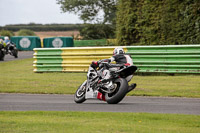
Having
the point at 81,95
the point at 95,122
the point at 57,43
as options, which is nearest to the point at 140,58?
the point at 81,95

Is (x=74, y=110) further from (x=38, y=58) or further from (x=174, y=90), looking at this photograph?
(x=38, y=58)

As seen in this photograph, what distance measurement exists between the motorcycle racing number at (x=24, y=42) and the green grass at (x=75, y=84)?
22.6 metres

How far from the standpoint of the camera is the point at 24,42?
40781 millimetres

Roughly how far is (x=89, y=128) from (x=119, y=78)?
3.26 metres

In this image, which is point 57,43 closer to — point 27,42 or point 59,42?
point 59,42

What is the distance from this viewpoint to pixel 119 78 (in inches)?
395

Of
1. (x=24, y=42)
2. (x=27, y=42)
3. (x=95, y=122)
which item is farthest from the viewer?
(x=24, y=42)

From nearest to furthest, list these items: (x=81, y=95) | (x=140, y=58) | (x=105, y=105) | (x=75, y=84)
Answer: (x=105, y=105) < (x=81, y=95) < (x=75, y=84) < (x=140, y=58)

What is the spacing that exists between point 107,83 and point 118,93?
483 mm

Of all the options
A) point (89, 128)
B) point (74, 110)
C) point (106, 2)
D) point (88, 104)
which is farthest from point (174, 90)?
point (106, 2)

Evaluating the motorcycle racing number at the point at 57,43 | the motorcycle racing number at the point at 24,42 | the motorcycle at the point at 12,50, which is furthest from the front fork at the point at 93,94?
the motorcycle racing number at the point at 24,42

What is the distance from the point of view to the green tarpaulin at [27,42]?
39781mm

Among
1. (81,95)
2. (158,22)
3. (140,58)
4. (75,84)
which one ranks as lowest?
(75,84)

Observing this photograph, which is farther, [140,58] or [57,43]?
[57,43]
